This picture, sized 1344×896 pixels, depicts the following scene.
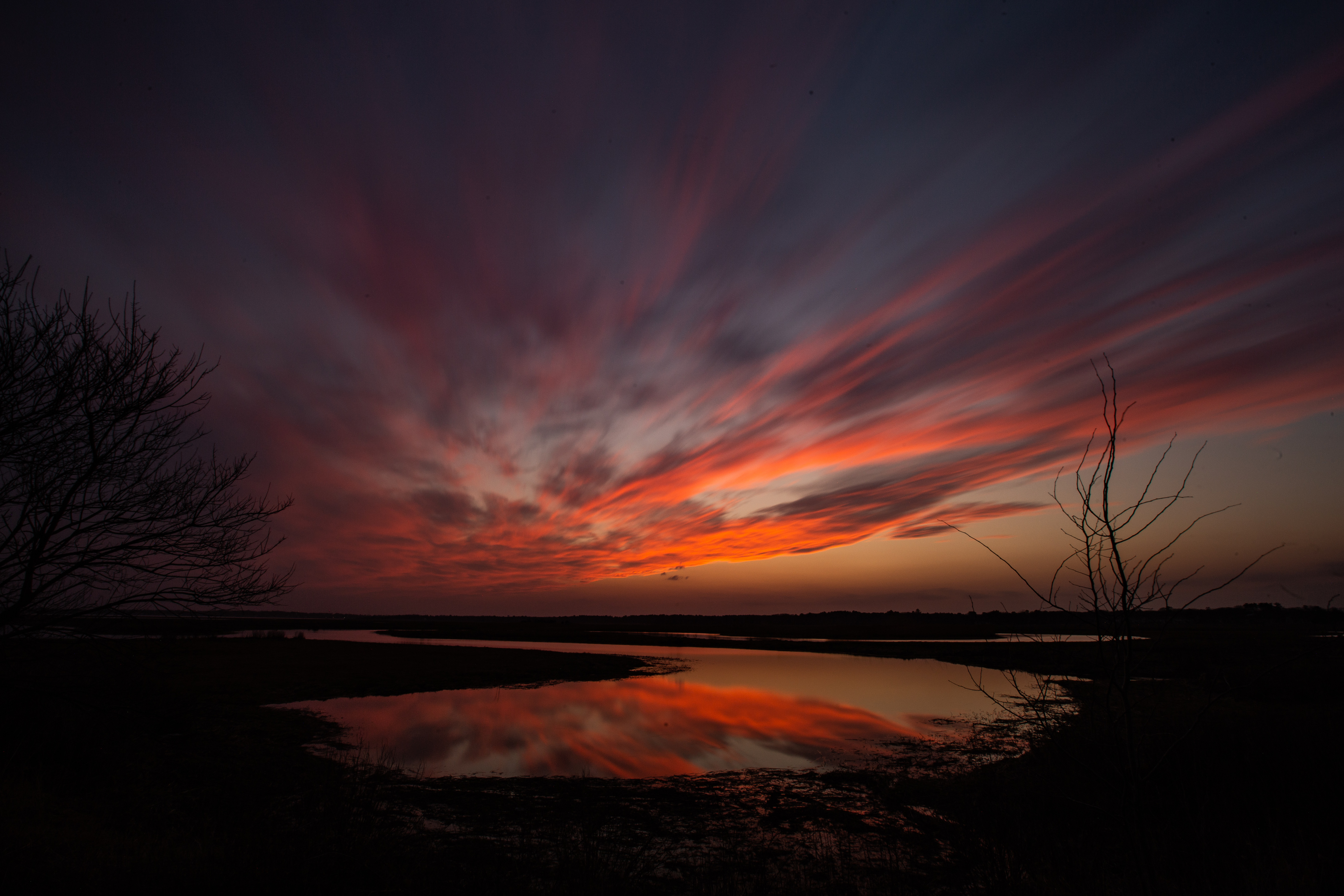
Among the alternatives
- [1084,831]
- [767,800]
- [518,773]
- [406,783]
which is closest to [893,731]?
[767,800]

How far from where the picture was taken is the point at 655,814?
13258 millimetres

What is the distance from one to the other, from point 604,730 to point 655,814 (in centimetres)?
964

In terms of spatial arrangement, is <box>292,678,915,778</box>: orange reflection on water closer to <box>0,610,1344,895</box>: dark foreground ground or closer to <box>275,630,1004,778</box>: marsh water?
<box>275,630,1004,778</box>: marsh water

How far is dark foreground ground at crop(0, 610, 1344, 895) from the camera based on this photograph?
784 centimetres

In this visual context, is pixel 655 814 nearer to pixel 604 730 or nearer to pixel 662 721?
pixel 604 730

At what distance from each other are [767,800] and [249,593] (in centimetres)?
1221

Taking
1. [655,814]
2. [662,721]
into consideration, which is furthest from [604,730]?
[655,814]

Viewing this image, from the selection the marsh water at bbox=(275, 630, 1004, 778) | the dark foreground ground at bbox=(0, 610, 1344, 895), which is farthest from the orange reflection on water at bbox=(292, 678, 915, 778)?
the dark foreground ground at bbox=(0, 610, 1344, 895)

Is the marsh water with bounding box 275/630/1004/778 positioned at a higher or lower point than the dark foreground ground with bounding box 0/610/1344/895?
lower

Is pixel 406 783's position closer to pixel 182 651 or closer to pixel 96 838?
pixel 96 838

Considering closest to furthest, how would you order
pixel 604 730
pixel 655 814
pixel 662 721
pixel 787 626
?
pixel 655 814 → pixel 604 730 → pixel 662 721 → pixel 787 626

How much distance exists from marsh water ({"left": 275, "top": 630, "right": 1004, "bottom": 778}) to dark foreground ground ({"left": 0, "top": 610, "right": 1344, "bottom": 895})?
1830mm

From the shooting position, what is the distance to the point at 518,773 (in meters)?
16.3

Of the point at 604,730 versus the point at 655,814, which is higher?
the point at 655,814
